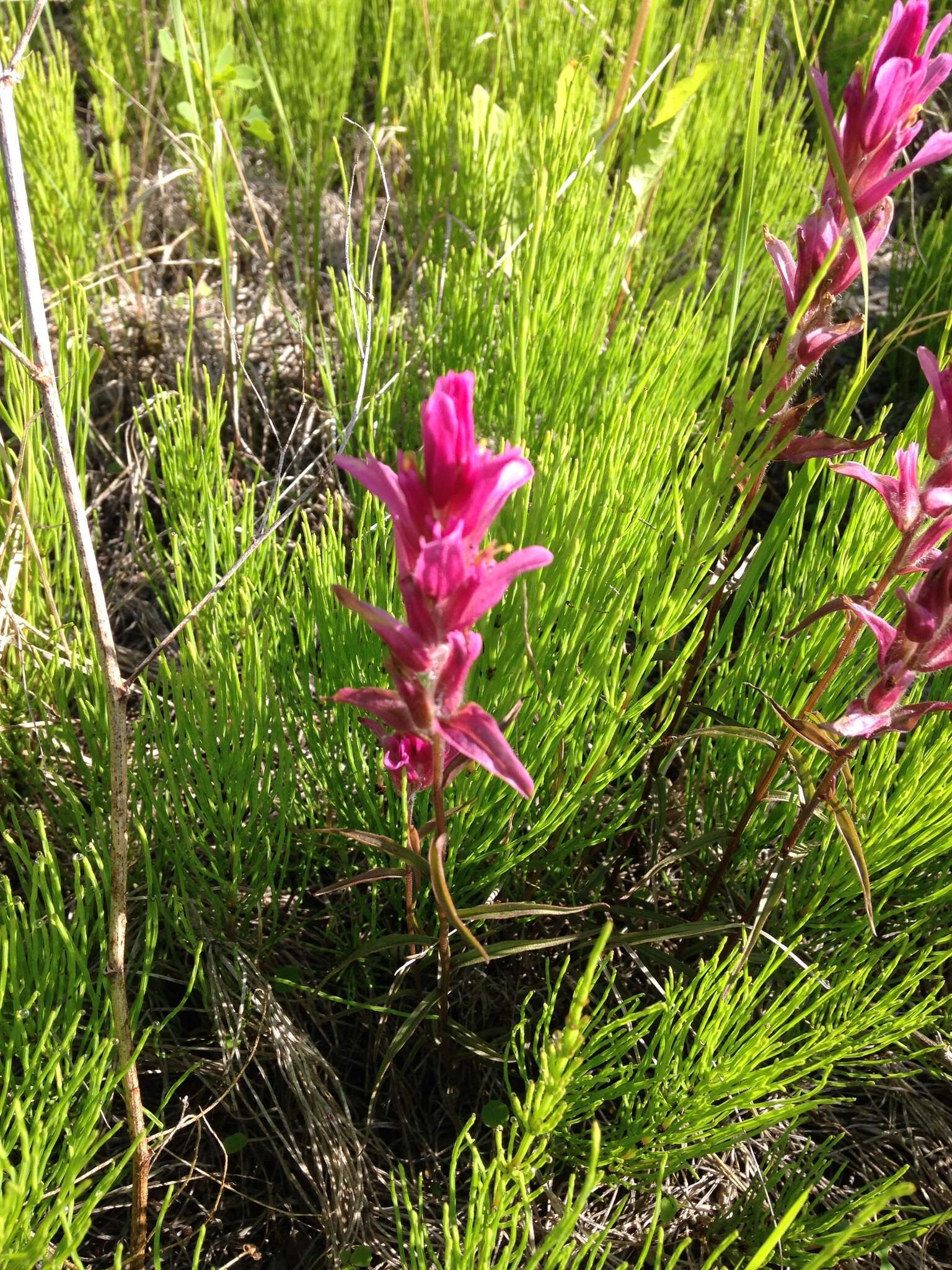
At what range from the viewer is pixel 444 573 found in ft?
2.19

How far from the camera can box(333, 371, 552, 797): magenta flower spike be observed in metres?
0.64

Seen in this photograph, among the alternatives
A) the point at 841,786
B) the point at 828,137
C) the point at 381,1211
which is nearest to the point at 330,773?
the point at 381,1211

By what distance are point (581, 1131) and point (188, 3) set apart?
2409 mm

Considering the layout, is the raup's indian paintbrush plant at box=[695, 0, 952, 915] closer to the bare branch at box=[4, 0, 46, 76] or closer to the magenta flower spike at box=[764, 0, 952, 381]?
the magenta flower spike at box=[764, 0, 952, 381]

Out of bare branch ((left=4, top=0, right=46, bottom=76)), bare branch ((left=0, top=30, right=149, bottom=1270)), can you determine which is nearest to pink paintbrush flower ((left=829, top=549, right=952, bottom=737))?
bare branch ((left=0, top=30, right=149, bottom=1270))

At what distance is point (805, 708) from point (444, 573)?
56 centimetres

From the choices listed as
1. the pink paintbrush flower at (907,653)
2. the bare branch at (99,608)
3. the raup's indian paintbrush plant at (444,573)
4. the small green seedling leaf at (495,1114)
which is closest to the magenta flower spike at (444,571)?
the raup's indian paintbrush plant at (444,573)

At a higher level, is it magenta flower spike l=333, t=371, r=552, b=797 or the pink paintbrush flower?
magenta flower spike l=333, t=371, r=552, b=797

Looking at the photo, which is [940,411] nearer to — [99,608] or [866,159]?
[866,159]

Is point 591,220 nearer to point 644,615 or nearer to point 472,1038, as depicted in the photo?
point 644,615

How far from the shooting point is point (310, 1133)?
1099 millimetres

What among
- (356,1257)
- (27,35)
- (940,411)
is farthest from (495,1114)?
(27,35)

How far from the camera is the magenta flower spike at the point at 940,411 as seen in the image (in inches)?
35.5

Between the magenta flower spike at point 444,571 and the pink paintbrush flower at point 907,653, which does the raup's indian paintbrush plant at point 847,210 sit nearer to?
the pink paintbrush flower at point 907,653
